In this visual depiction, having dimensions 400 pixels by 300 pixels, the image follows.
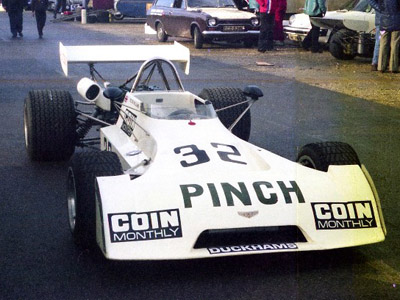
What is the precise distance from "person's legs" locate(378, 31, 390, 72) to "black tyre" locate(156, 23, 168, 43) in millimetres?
9075

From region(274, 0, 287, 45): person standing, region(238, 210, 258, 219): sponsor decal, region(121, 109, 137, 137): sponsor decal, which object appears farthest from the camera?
region(274, 0, 287, 45): person standing

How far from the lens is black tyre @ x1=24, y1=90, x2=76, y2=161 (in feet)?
29.9

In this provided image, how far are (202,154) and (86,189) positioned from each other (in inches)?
39.5

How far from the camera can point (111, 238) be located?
18.8 ft

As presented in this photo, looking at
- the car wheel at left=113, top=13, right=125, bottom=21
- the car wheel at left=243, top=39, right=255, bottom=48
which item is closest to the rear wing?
the car wheel at left=243, top=39, right=255, bottom=48

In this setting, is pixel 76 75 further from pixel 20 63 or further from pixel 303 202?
pixel 303 202

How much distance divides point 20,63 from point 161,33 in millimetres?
7391

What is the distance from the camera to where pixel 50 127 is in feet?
29.9

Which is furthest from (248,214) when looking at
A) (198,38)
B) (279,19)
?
(279,19)

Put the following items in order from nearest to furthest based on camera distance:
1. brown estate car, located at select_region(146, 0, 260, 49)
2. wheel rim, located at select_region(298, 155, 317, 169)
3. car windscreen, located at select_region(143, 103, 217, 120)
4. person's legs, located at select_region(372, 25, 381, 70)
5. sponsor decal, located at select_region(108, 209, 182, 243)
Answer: sponsor decal, located at select_region(108, 209, 182, 243)
wheel rim, located at select_region(298, 155, 317, 169)
car windscreen, located at select_region(143, 103, 217, 120)
person's legs, located at select_region(372, 25, 381, 70)
brown estate car, located at select_region(146, 0, 260, 49)

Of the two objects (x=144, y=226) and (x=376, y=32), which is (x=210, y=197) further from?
(x=376, y=32)

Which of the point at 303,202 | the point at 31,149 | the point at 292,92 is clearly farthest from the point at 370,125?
the point at 303,202

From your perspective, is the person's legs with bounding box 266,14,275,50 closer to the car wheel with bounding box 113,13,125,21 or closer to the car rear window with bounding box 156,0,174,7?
the car rear window with bounding box 156,0,174,7

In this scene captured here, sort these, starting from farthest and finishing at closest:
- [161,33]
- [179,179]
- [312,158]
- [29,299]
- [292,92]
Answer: [161,33]
[292,92]
[312,158]
[179,179]
[29,299]
